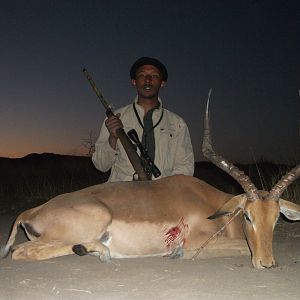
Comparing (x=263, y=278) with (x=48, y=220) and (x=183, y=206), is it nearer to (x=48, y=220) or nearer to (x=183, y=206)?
(x=183, y=206)

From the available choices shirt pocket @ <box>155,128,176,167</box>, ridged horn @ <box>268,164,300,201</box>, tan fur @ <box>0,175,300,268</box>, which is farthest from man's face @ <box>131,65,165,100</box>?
ridged horn @ <box>268,164,300,201</box>

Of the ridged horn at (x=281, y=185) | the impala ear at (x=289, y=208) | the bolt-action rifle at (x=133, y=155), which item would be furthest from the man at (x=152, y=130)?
the ridged horn at (x=281, y=185)

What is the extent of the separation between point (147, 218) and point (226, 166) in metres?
1.01

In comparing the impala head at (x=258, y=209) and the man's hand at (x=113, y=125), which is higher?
the man's hand at (x=113, y=125)

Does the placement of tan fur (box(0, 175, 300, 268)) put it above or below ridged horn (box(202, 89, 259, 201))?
below

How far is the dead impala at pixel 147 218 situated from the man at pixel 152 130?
1345mm

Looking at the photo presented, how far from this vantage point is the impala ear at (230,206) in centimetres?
467

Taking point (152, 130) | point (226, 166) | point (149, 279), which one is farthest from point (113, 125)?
point (149, 279)

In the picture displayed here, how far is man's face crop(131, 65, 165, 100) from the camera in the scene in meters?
6.74

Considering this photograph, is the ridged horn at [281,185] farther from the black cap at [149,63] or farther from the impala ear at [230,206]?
the black cap at [149,63]

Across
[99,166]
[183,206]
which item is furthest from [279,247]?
[99,166]

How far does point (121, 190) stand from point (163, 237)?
2.36 feet

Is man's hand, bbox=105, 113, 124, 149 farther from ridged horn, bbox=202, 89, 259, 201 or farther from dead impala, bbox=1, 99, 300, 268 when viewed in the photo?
ridged horn, bbox=202, 89, 259, 201

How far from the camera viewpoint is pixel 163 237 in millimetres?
4832
